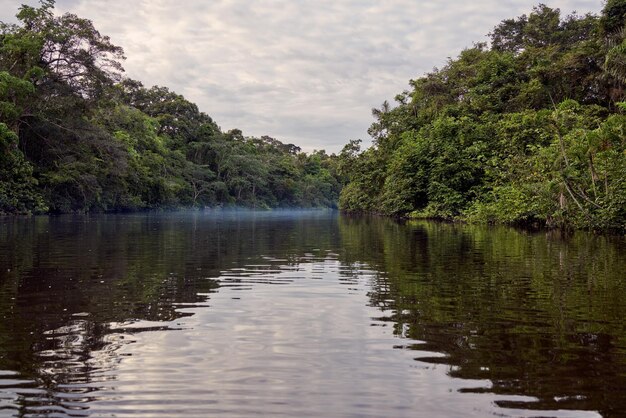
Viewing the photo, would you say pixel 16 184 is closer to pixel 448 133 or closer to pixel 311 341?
pixel 448 133

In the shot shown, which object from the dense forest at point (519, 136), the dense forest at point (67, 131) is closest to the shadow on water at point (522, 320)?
the dense forest at point (519, 136)

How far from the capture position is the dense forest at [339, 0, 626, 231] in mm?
20219

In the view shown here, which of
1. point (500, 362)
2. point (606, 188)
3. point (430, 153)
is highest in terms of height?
point (430, 153)

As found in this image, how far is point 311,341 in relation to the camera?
509 cm

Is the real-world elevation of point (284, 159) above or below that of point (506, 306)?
above

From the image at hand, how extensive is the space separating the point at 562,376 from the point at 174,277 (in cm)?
657

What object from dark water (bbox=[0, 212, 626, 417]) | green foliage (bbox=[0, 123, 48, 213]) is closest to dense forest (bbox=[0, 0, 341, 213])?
green foliage (bbox=[0, 123, 48, 213])

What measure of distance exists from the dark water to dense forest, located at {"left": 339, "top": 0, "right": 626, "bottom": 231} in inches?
446

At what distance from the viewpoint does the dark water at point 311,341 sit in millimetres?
3510

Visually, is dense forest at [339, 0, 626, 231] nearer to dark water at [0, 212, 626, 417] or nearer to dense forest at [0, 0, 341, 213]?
dark water at [0, 212, 626, 417]

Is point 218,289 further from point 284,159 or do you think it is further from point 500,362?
point 284,159

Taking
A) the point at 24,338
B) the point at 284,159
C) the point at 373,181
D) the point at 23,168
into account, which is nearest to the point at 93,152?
the point at 23,168

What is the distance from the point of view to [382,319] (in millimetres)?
6008

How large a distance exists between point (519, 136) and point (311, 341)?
2930 centimetres
